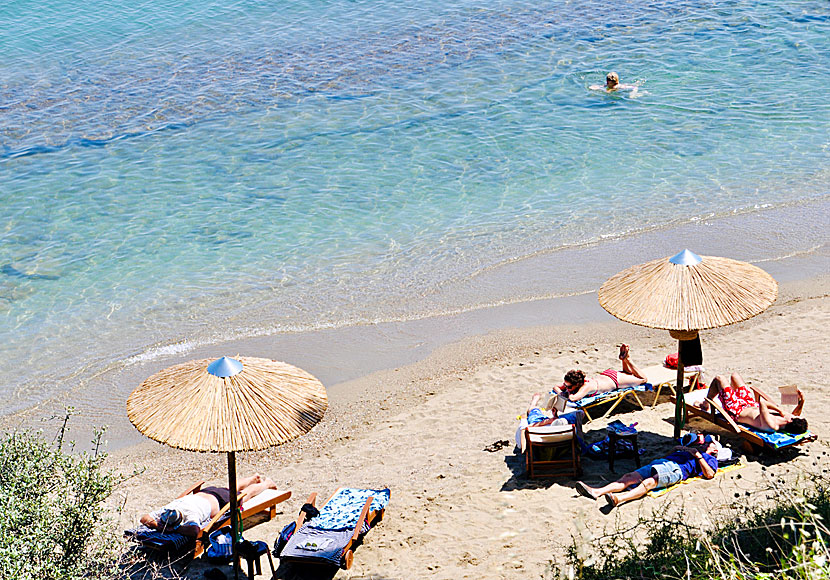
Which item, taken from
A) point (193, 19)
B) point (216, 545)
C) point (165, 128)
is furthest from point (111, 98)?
point (216, 545)

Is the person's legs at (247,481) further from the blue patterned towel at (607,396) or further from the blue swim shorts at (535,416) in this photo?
the blue patterned towel at (607,396)

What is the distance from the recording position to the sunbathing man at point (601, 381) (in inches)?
364

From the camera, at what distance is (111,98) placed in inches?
848

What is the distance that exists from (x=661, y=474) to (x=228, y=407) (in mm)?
4011

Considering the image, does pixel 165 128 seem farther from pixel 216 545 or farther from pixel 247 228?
pixel 216 545

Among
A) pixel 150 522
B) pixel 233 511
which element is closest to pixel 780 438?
pixel 233 511

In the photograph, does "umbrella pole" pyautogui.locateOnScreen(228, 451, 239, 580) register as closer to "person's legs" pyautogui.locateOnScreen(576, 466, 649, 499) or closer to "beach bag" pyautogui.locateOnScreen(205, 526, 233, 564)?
"beach bag" pyautogui.locateOnScreen(205, 526, 233, 564)

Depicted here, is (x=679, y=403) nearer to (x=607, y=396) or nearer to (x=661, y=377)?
(x=607, y=396)

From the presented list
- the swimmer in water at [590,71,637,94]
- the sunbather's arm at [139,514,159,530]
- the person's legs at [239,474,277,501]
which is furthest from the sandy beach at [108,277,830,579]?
the swimmer in water at [590,71,637,94]

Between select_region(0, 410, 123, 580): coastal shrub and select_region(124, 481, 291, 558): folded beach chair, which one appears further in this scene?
select_region(124, 481, 291, 558): folded beach chair

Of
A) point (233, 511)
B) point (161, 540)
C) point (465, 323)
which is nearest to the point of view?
point (233, 511)

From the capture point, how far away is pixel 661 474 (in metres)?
7.73

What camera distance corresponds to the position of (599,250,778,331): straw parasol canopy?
782 centimetres

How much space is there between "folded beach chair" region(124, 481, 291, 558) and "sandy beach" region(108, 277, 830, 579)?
19cm
